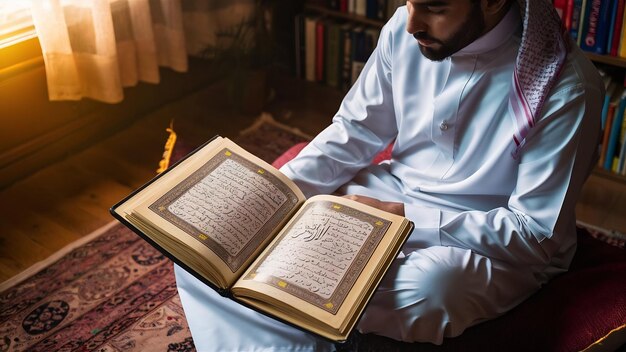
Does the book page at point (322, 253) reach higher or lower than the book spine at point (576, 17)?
lower

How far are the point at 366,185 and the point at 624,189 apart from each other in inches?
44.5

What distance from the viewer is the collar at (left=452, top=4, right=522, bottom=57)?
129 centimetres

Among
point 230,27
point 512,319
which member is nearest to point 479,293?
point 512,319

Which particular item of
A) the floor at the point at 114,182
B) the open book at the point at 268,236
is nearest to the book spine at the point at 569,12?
the floor at the point at 114,182

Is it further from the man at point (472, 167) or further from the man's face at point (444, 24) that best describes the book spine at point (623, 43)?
the man's face at point (444, 24)

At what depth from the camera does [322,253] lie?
4.00 feet

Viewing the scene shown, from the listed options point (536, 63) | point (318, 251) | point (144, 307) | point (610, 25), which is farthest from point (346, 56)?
point (318, 251)

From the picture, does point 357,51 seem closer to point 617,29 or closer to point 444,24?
point 617,29

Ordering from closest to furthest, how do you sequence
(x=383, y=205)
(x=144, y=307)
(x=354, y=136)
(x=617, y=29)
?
(x=383, y=205) < (x=354, y=136) < (x=144, y=307) < (x=617, y=29)

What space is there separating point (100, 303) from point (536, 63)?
1215mm

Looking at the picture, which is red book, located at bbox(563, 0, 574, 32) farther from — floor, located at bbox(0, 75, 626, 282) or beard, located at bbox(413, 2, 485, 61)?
beard, located at bbox(413, 2, 485, 61)

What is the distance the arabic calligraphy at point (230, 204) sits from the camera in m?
1.23

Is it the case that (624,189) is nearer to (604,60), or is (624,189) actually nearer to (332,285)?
(604,60)

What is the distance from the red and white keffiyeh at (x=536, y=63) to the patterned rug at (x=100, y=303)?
0.93 meters
